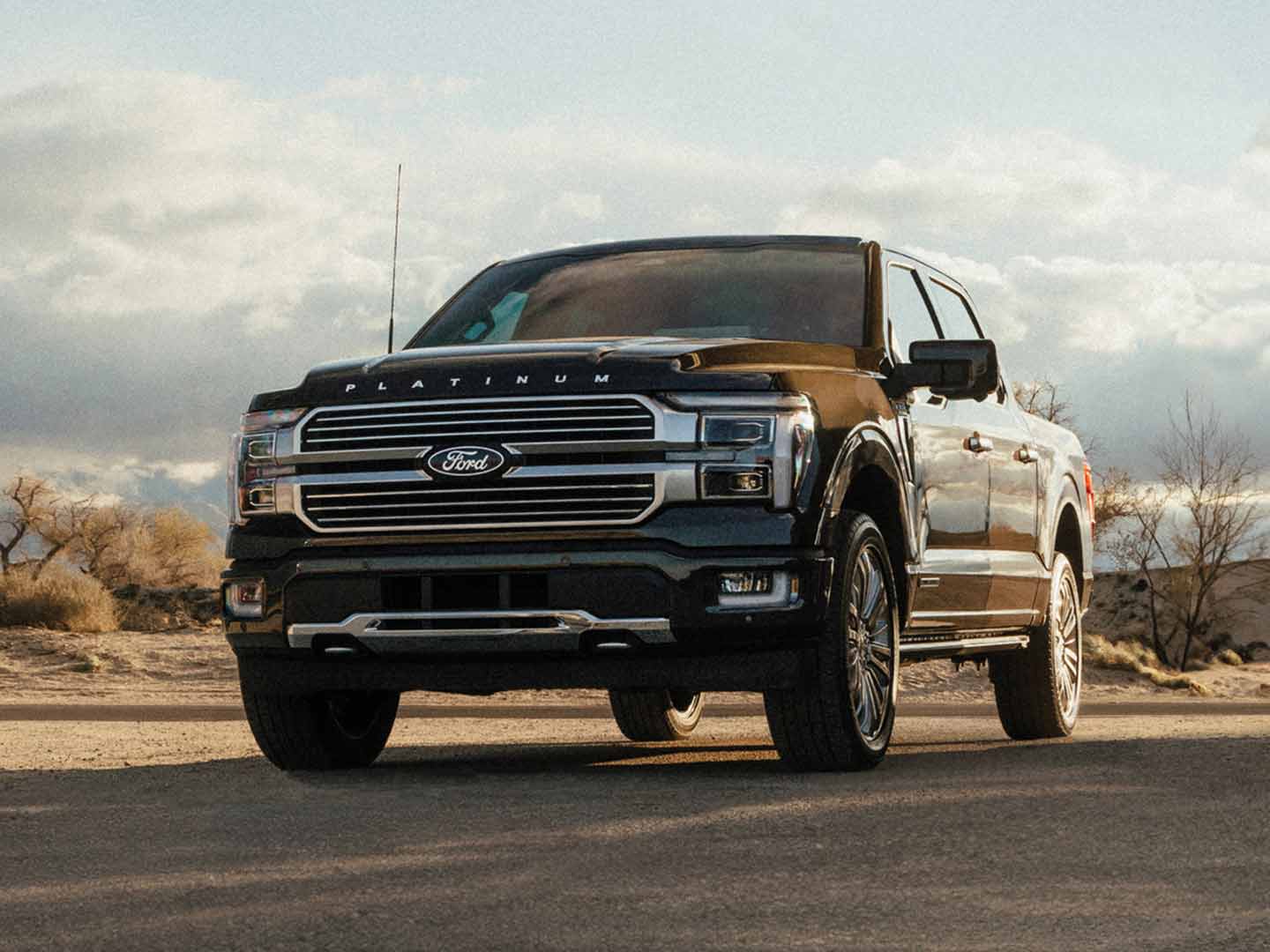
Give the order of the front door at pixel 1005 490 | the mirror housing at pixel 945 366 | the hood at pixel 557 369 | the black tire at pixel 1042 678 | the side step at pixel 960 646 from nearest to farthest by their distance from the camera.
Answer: the hood at pixel 557 369, the mirror housing at pixel 945 366, the side step at pixel 960 646, the front door at pixel 1005 490, the black tire at pixel 1042 678

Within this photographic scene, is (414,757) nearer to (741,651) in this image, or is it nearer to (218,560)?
(741,651)

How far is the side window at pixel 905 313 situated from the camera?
9.70 metres

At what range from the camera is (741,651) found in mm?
8141

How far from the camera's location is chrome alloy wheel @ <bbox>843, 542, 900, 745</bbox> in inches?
337

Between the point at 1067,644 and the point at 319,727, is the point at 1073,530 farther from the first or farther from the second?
the point at 319,727

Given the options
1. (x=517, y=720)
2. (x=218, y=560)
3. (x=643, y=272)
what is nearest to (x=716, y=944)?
(x=643, y=272)

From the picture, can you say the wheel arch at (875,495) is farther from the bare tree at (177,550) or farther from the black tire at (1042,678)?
the bare tree at (177,550)

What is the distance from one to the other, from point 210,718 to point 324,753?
25.3 ft

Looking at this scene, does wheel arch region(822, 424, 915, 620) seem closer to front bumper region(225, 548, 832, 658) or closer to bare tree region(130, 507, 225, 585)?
front bumper region(225, 548, 832, 658)

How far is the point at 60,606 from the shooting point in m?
33.9

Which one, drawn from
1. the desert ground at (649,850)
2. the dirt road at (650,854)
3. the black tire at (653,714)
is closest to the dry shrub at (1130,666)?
the black tire at (653,714)

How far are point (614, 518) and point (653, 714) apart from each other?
13.5 ft

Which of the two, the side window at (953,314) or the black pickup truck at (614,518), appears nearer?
the black pickup truck at (614,518)

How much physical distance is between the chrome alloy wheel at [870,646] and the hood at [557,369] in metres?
0.89
